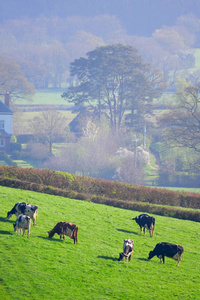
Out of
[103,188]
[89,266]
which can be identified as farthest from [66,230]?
[103,188]

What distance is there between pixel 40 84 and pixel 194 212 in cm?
15538

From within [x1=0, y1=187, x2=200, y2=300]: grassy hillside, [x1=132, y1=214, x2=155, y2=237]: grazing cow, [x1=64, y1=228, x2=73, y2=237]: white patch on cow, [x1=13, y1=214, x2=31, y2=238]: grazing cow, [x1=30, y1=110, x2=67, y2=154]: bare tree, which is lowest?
[x1=0, y1=187, x2=200, y2=300]: grassy hillside

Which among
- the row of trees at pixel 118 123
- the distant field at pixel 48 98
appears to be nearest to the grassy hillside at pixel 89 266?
the row of trees at pixel 118 123

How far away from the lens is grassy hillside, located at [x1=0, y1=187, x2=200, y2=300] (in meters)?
13.7

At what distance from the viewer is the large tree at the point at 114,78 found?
4237 inches

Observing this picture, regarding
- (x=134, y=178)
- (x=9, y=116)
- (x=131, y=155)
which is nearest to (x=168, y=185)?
(x=134, y=178)

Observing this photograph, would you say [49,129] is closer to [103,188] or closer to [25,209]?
[103,188]

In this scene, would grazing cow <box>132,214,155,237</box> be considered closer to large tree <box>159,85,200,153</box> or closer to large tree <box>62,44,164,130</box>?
large tree <box>159,85,200,153</box>

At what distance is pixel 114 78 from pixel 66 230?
98.3m

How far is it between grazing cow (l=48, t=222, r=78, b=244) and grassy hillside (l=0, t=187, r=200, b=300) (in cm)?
27

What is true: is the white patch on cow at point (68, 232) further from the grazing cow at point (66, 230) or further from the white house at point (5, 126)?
the white house at point (5, 126)

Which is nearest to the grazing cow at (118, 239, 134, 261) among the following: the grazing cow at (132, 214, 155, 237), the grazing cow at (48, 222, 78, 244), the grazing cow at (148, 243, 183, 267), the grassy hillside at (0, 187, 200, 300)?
the grassy hillside at (0, 187, 200, 300)

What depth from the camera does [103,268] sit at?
15562 mm

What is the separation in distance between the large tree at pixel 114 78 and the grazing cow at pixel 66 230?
88.6m
